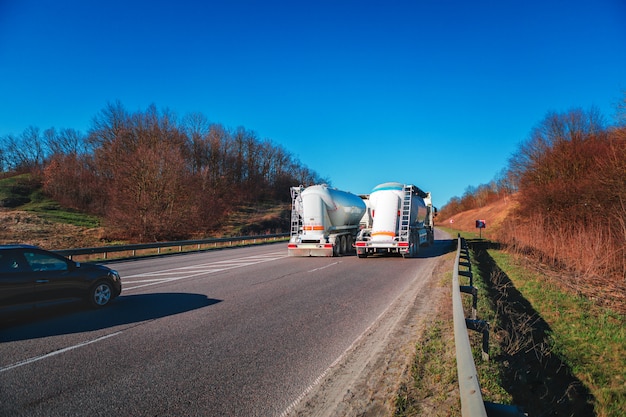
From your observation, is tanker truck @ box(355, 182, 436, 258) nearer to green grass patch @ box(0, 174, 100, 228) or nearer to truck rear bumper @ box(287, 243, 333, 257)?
truck rear bumper @ box(287, 243, 333, 257)

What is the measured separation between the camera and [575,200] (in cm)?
2073

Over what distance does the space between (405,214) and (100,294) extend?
44.6 ft

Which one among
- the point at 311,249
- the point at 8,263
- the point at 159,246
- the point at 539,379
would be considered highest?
the point at 8,263

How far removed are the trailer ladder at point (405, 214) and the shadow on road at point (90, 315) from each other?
438 inches

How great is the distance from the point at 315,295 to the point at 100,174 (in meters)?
46.2

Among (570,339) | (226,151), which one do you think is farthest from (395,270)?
(226,151)

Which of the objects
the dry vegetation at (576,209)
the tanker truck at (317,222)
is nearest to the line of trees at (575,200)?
the dry vegetation at (576,209)

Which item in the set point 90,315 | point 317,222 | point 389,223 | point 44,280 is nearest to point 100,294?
point 90,315

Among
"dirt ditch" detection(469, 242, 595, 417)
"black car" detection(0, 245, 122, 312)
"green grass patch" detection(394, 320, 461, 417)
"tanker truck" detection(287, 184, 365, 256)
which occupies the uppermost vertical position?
"tanker truck" detection(287, 184, 365, 256)

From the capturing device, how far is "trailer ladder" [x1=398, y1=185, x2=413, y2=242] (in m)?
17.8

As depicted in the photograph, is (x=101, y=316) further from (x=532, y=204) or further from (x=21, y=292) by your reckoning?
(x=532, y=204)

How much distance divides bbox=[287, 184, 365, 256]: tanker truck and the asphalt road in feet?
30.0

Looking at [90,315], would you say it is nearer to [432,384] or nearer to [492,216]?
[432,384]

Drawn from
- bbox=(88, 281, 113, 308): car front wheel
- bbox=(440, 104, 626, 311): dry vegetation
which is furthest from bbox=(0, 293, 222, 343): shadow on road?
bbox=(440, 104, 626, 311): dry vegetation
